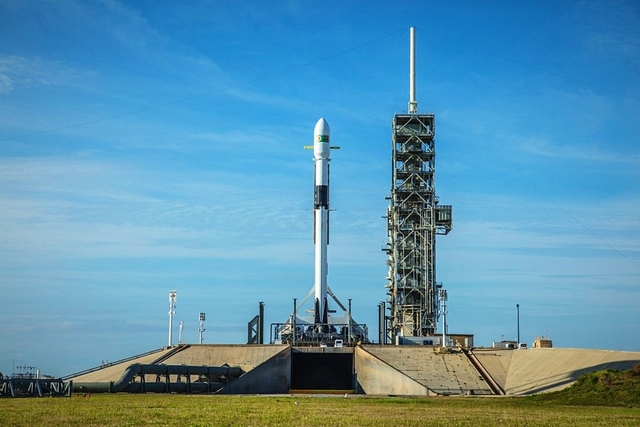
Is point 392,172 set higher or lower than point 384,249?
higher

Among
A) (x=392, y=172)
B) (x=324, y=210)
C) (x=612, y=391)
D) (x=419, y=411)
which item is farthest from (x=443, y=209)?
(x=419, y=411)

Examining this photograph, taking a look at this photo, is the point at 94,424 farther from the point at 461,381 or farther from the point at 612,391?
the point at 461,381

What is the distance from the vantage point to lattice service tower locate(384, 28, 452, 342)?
84.3 metres

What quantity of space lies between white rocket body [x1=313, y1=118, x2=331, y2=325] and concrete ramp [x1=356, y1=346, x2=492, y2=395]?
928 cm

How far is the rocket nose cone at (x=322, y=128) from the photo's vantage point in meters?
80.8

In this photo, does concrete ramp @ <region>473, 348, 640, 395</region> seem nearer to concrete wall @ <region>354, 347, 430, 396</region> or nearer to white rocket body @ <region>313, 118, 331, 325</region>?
concrete wall @ <region>354, 347, 430, 396</region>

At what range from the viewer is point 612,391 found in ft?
151

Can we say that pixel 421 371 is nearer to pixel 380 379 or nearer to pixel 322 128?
pixel 380 379

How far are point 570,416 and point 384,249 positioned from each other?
5305 cm

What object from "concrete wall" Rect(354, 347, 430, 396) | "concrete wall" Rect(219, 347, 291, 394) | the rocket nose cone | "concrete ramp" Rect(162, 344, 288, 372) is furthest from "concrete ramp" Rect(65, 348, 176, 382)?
the rocket nose cone

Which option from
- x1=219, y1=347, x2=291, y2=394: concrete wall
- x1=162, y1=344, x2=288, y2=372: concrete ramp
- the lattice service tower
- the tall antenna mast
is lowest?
x1=219, y1=347, x2=291, y2=394: concrete wall

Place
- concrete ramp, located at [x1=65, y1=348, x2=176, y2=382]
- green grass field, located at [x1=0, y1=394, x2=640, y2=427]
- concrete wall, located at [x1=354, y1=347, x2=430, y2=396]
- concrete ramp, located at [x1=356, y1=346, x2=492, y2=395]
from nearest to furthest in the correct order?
green grass field, located at [x1=0, y1=394, x2=640, y2=427] < concrete ramp, located at [x1=356, y1=346, x2=492, y2=395] < concrete wall, located at [x1=354, y1=347, x2=430, y2=396] < concrete ramp, located at [x1=65, y1=348, x2=176, y2=382]

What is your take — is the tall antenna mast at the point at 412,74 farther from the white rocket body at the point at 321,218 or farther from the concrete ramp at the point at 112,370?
the concrete ramp at the point at 112,370

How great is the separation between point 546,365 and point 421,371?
8739 mm
